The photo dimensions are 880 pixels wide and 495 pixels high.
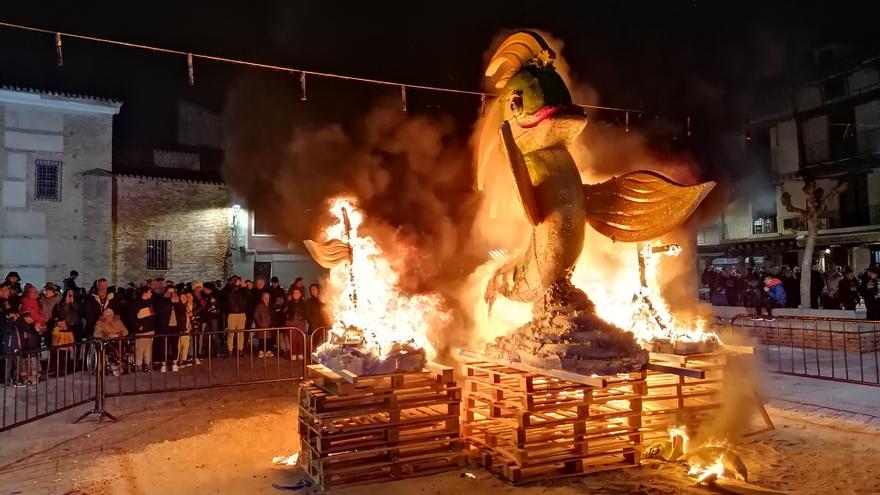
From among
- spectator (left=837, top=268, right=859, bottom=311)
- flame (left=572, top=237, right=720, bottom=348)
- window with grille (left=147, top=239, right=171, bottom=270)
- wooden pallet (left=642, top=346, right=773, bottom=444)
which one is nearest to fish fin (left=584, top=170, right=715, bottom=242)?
flame (left=572, top=237, right=720, bottom=348)

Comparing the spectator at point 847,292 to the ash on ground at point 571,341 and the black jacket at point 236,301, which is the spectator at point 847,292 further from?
the black jacket at point 236,301

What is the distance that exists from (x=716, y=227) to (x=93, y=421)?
35.6 metres

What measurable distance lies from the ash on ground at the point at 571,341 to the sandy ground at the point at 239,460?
1.17 metres

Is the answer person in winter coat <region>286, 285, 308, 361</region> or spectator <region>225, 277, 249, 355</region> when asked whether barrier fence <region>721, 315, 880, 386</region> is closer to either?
person in winter coat <region>286, 285, 308, 361</region>

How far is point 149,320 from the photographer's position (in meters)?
12.5

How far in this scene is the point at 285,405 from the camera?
9477mm

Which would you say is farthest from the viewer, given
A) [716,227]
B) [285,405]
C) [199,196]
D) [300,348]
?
[716,227]

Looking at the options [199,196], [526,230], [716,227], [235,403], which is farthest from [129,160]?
[716,227]

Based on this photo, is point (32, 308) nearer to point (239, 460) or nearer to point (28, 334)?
point (28, 334)

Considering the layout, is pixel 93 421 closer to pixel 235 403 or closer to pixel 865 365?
pixel 235 403

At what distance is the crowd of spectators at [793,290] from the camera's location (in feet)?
52.2

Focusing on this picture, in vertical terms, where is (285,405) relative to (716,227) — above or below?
below

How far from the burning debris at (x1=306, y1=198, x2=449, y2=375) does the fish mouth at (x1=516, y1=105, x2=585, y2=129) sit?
2414 mm

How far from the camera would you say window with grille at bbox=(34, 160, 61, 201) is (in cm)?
2039
